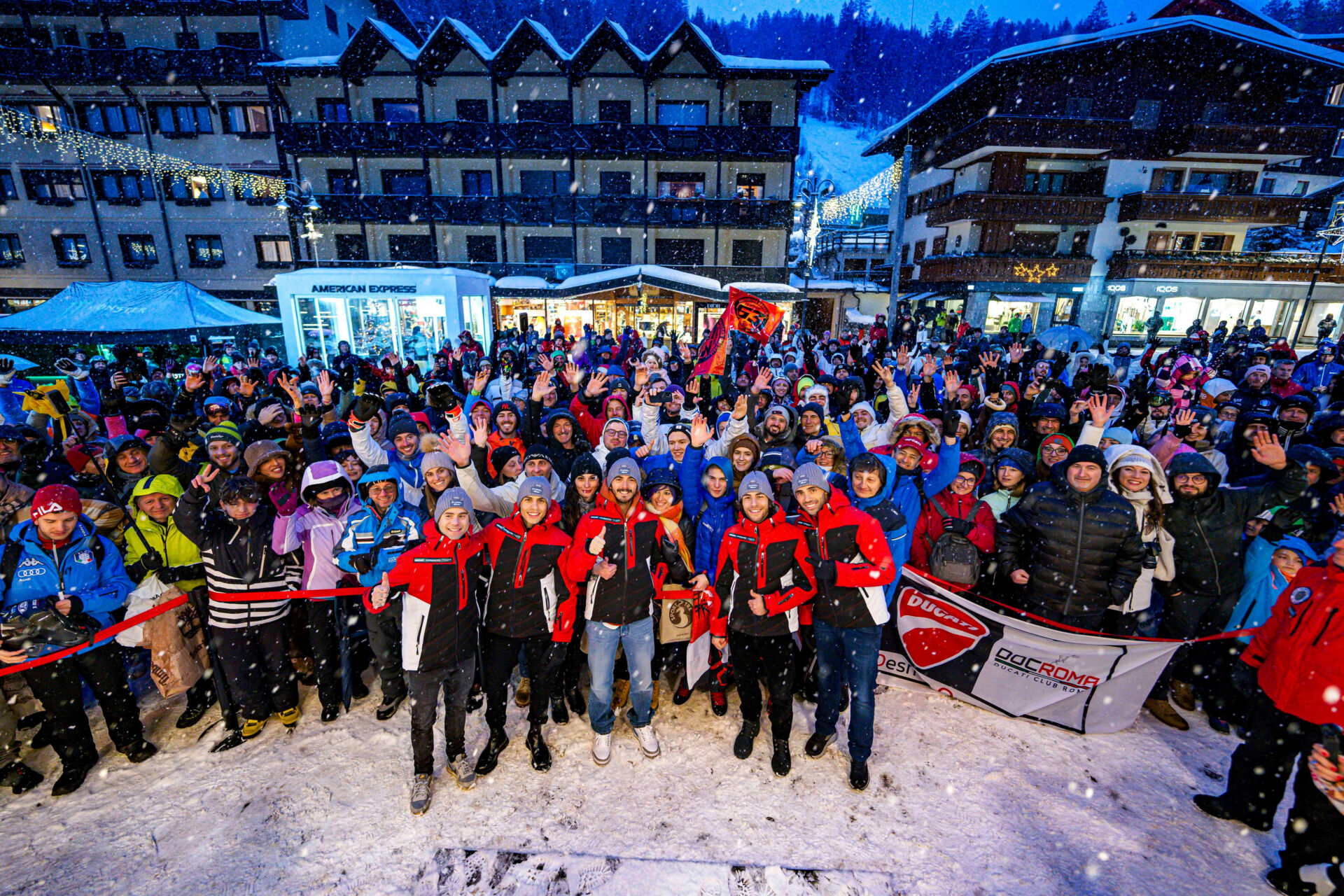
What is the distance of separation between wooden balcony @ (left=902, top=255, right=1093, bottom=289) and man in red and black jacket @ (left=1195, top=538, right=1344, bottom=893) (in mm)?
25257

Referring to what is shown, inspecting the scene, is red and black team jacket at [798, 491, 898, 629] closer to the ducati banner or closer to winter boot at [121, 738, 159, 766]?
the ducati banner

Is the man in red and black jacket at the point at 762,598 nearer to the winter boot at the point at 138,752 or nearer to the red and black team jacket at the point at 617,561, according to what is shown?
the red and black team jacket at the point at 617,561

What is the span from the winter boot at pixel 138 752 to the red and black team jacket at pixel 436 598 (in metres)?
2.11

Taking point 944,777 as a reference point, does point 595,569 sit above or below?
above

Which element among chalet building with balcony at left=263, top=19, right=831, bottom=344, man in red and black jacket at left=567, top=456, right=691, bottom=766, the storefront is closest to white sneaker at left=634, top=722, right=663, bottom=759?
man in red and black jacket at left=567, top=456, right=691, bottom=766

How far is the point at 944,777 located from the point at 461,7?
82643mm

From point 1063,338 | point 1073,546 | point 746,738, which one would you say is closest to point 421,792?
point 746,738

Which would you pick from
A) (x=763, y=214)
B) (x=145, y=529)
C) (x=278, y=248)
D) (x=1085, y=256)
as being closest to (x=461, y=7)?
(x=278, y=248)

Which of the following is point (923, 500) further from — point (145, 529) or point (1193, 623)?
point (145, 529)

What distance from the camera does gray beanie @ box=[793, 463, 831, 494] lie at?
335 centimetres

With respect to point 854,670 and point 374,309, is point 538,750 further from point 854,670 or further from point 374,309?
point 374,309

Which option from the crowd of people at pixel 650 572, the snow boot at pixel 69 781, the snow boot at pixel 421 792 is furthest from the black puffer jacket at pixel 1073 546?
the snow boot at pixel 69 781

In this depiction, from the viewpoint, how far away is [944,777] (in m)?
3.48

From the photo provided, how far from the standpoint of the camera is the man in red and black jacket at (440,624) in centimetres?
317
